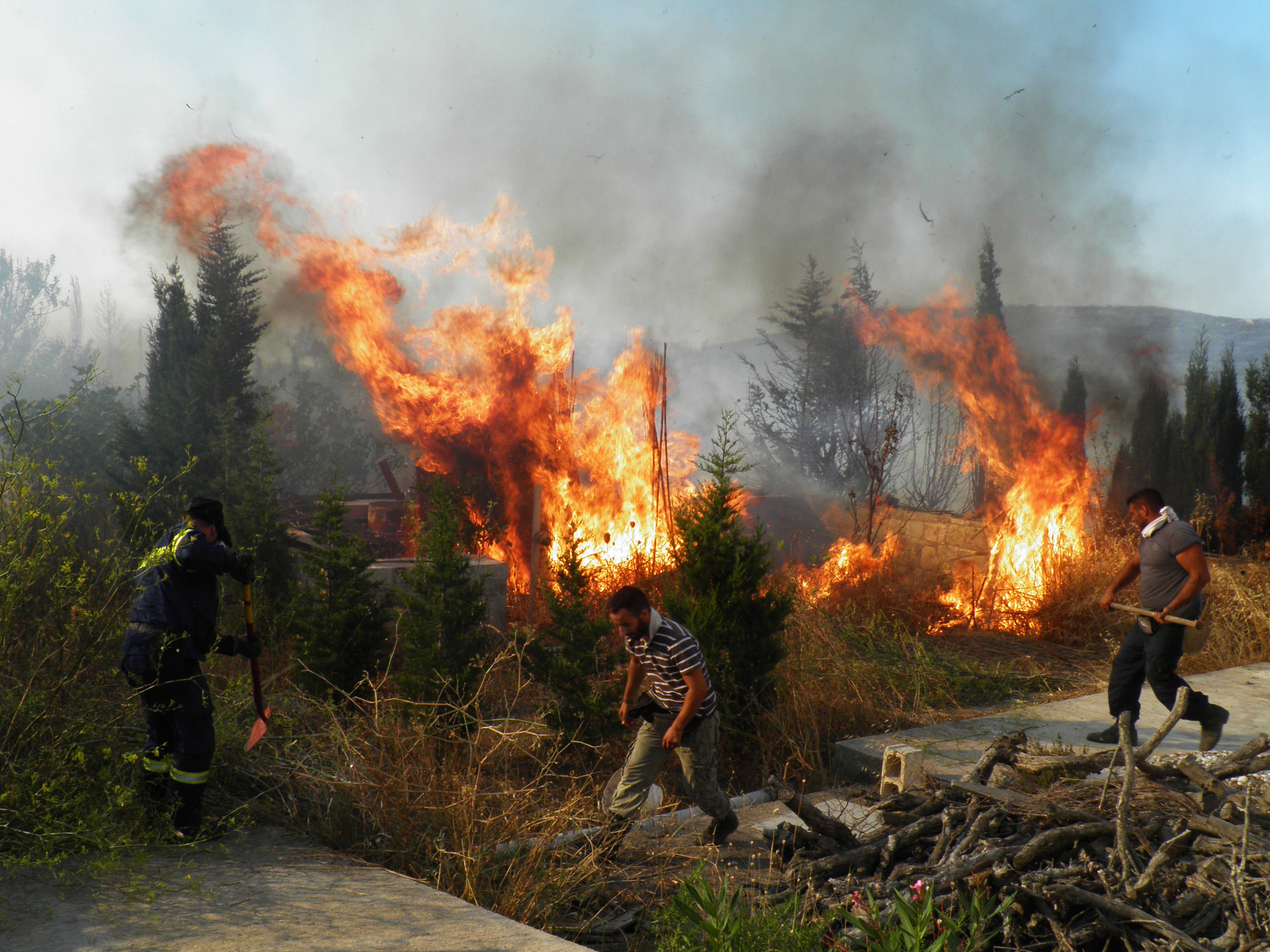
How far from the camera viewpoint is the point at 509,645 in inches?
216

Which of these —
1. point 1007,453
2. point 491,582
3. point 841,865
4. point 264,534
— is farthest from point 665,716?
point 1007,453

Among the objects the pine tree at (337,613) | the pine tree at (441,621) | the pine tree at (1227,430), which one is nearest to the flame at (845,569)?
the pine tree at (441,621)

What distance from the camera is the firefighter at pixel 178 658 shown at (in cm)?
409

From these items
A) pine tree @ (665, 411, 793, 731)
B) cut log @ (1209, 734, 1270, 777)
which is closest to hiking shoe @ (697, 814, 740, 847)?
pine tree @ (665, 411, 793, 731)

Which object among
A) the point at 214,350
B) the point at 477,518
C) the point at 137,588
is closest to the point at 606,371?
the point at 477,518

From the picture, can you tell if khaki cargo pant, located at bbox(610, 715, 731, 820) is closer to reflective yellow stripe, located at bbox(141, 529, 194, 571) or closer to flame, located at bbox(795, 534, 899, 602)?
reflective yellow stripe, located at bbox(141, 529, 194, 571)

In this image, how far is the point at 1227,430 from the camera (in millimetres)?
14148

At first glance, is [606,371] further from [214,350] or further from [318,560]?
[318,560]

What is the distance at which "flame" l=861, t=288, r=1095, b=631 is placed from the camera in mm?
11133

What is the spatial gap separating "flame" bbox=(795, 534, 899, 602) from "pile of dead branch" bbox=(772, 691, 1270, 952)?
531 cm

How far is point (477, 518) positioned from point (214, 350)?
5.61 meters

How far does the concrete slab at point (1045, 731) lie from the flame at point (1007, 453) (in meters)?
3.24

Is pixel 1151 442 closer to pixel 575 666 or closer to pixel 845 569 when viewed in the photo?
pixel 845 569

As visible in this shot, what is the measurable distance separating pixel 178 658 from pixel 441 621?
2.71 meters
